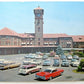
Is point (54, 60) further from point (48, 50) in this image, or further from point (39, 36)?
point (39, 36)

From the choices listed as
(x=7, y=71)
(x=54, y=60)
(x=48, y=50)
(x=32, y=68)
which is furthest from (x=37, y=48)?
(x=7, y=71)

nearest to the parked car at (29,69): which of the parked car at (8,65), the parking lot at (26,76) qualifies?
the parking lot at (26,76)

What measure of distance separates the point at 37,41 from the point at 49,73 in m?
3.28

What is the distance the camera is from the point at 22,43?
9.02m

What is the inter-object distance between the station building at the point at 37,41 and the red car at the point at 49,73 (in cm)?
211

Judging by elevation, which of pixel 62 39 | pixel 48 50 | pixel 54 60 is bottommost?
pixel 54 60

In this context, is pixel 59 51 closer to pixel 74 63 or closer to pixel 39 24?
pixel 74 63

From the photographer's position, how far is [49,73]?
21.7 feet

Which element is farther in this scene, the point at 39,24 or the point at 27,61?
the point at 39,24

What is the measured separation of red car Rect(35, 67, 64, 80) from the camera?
21.2 ft

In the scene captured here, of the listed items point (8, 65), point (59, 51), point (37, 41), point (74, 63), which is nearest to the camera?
point (8, 65)

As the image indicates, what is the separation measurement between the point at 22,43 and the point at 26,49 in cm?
68

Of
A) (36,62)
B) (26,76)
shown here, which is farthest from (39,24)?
(26,76)

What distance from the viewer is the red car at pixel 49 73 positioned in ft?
21.2
